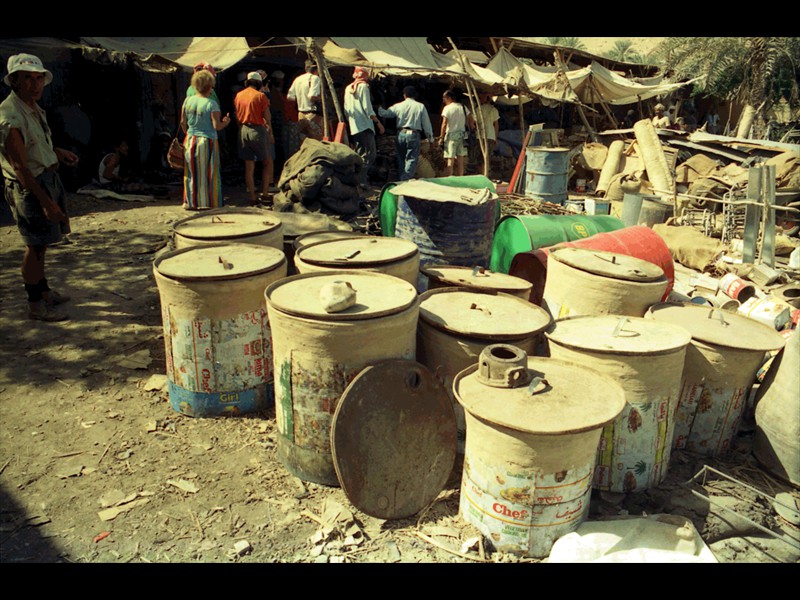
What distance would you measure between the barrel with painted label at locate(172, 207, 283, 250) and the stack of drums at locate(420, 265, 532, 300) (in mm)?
1277

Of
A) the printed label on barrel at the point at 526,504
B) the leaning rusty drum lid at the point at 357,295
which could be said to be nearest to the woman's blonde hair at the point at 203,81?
the leaning rusty drum lid at the point at 357,295

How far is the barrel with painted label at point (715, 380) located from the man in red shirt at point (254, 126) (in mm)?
6717

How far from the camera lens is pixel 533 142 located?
490 inches

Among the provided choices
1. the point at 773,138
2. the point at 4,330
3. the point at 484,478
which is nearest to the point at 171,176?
the point at 4,330

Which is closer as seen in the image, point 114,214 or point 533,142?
point 114,214

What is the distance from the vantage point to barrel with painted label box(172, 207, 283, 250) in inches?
183

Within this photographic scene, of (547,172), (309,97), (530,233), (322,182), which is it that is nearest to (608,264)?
(530,233)

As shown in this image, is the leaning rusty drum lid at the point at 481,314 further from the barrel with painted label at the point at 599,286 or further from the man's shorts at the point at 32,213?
the man's shorts at the point at 32,213

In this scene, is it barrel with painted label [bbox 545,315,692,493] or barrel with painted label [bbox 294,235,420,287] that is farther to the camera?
barrel with painted label [bbox 294,235,420,287]

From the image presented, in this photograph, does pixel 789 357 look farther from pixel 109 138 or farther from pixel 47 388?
pixel 109 138

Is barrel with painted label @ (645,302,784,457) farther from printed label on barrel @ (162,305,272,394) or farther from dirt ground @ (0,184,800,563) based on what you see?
printed label on barrel @ (162,305,272,394)

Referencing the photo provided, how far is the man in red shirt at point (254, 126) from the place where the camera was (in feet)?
28.4

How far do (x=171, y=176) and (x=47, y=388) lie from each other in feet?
26.4

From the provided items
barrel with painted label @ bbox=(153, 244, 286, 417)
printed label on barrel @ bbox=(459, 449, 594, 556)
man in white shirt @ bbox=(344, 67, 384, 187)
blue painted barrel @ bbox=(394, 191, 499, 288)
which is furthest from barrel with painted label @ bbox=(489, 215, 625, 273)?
man in white shirt @ bbox=(344, 67, 384, 187)
